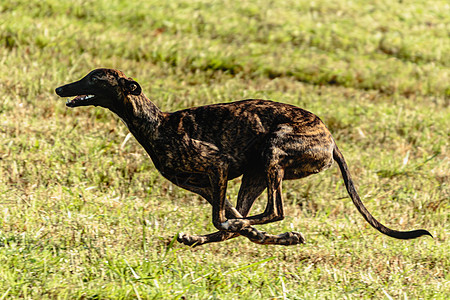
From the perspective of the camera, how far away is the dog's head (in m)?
4.60

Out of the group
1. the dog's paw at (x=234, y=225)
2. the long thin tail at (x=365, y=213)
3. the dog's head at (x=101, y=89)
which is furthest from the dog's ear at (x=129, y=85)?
the long thin tail at (x=365, y=213)

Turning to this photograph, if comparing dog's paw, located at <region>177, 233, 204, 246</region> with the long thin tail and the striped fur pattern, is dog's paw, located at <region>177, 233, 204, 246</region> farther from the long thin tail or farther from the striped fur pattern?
the long thin tail

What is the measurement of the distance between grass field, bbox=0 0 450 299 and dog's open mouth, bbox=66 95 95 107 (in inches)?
43.8

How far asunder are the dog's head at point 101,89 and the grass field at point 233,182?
1167mm

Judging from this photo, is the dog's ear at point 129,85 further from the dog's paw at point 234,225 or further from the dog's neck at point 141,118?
the dog's paw at point 234,225

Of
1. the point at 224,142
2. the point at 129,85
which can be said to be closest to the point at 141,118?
the point at 129,85

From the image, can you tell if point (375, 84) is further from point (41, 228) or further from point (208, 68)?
point (41, 228)

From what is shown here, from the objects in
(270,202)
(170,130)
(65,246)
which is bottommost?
(65,246)

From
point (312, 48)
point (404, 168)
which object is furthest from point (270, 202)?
point (312, 48)

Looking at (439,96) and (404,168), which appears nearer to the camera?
(404,168)

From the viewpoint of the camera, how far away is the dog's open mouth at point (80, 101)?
14.9ft

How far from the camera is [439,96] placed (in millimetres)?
10461

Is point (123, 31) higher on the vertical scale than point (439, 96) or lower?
higher

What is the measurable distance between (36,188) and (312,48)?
22.3 ft
